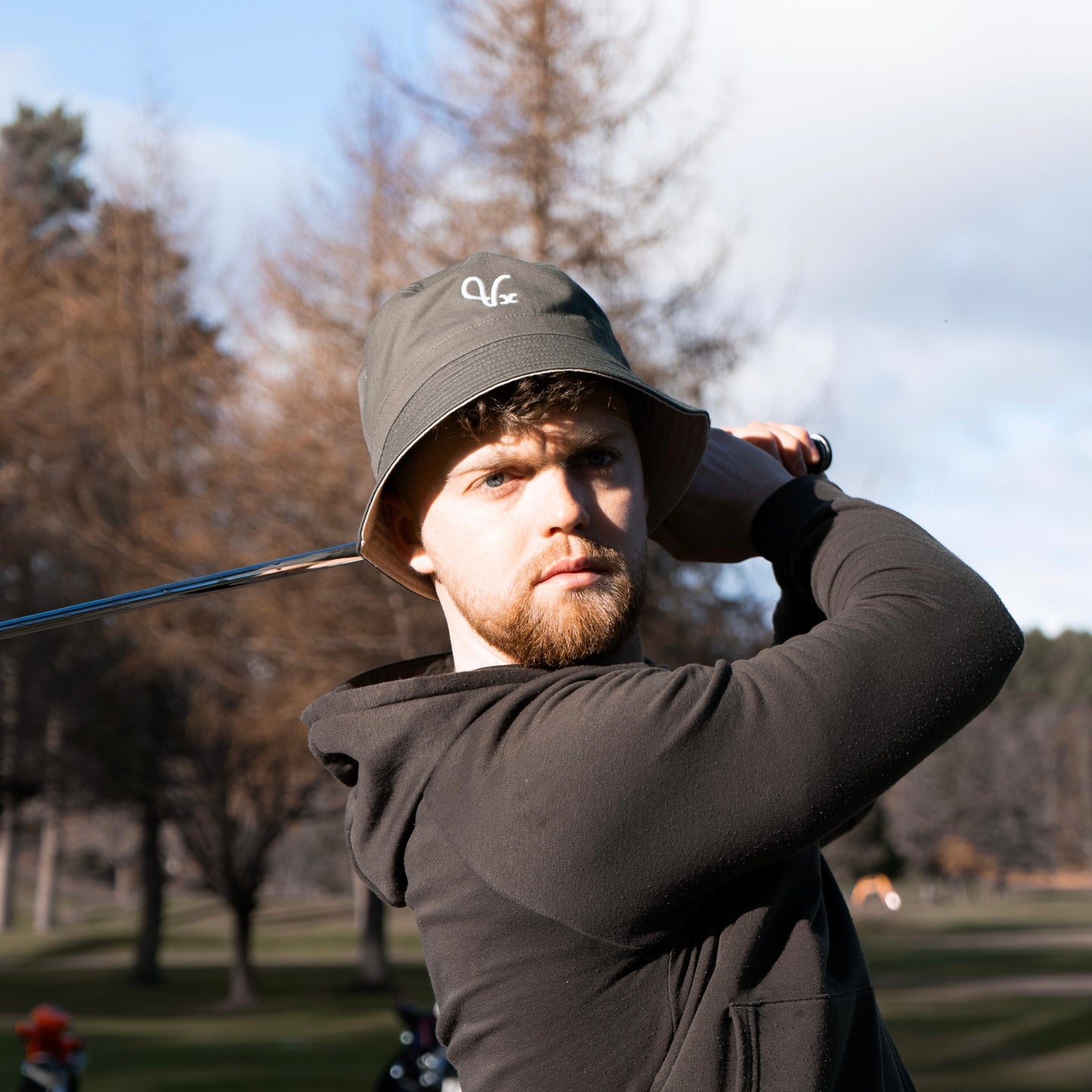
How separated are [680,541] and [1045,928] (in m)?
36.6

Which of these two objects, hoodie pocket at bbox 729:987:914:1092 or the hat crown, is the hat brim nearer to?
the hat crown

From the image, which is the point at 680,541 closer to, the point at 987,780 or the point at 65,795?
the point at 65,795

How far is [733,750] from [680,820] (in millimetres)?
78

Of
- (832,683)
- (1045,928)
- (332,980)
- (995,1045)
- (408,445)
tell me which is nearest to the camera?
(832,683)

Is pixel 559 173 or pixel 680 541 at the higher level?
pixel 559 173

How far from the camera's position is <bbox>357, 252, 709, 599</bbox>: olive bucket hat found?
1.46 meters

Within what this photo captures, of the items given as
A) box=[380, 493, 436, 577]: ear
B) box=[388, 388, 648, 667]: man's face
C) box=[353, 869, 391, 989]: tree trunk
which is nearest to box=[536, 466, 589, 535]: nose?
box=[388, 388, 648, 667]: man's face

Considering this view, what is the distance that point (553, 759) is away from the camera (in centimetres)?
133

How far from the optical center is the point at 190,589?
6.17 ft

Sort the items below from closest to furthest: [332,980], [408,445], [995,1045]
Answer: [408,445] → [995,1045] → [332,980]

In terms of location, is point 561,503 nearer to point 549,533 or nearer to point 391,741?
point 549,533

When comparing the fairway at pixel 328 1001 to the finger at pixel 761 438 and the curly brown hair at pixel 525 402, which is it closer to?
the finger at pixel 761 438

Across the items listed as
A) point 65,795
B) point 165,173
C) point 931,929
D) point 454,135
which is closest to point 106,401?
point 165,173

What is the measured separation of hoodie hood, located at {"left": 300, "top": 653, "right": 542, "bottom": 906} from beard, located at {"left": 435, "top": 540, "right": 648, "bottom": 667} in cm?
3
